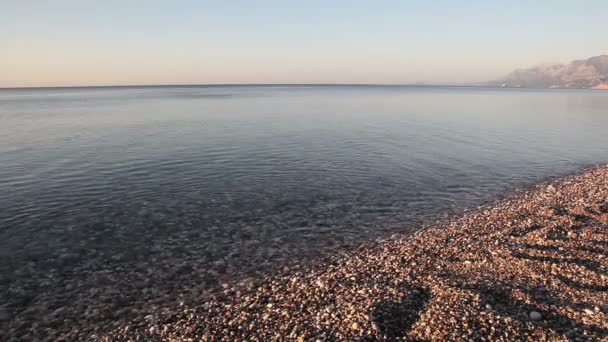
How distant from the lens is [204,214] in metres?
23.8

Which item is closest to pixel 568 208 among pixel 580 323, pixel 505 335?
pixel 580 323

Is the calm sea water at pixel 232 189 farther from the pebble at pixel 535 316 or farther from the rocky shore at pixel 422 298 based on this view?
the pebble at pixel 535 316

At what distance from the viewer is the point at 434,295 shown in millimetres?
13008

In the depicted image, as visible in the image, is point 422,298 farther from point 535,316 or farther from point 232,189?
point 232,189

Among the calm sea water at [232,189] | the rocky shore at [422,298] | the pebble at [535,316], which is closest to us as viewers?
the rocky shore at [422,298]

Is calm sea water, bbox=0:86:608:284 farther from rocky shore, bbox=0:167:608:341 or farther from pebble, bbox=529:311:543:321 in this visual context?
pebble, bbox=529:311:543:321

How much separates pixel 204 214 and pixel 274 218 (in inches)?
188

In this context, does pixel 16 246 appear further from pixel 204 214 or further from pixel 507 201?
pixel 507 201

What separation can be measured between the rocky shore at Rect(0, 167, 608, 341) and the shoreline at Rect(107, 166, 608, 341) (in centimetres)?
4

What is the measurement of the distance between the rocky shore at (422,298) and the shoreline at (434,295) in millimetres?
38

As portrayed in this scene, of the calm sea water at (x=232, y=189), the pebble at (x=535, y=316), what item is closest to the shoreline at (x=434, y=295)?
the pebble at (x=535, y=316)

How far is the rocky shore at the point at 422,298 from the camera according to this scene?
36.9 ft

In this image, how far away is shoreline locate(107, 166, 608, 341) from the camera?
1125 centimetres

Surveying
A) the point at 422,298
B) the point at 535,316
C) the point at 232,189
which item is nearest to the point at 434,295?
the point at 422,298
